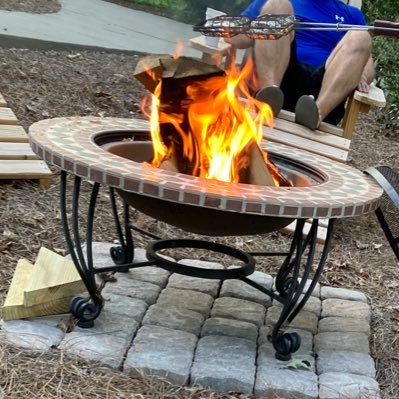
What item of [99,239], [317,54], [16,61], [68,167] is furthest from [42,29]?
[68,167]

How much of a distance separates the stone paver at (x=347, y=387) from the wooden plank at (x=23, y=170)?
5.95ft

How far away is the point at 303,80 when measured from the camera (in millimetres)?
4426

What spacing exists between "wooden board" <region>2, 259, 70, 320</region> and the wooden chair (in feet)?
4.77

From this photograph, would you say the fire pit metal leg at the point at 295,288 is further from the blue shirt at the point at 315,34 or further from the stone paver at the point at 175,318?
the blue shirt at the point at 315,34

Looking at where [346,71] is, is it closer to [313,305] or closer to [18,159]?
[313,305]

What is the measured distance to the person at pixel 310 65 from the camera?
4.09 meters

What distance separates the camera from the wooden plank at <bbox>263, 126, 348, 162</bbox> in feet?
→ 12.6

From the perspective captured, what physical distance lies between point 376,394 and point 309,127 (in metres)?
2.05

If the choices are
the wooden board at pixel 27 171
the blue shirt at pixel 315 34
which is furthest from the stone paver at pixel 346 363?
the blue shirt at pixel 315 34

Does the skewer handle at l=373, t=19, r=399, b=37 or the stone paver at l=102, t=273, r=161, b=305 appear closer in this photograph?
the skewer handle at l=373, t=19, r=399, b=37

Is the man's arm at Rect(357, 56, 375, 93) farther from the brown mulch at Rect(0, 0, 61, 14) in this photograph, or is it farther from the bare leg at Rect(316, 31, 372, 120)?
the brown mulch at Rect(0, 0, 61, 14)

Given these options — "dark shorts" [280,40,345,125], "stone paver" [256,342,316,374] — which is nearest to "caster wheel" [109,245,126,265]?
"stone paver" [256,342,316,374]

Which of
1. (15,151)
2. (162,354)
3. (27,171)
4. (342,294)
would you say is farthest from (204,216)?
(15,151)

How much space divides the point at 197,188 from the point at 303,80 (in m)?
2.56
